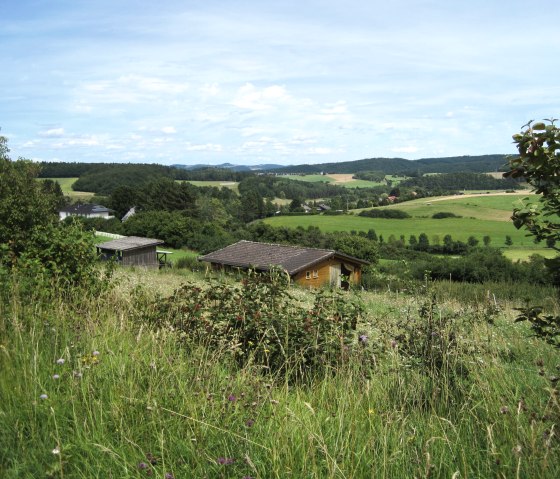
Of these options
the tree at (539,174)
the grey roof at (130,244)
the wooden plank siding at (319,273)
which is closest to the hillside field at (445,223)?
the grey roof at (130,244)

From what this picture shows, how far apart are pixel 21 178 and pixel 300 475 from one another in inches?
1728

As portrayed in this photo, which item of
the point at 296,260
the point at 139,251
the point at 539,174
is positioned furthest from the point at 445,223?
the point at 539,174

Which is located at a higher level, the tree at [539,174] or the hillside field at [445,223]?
the tree at [539,174]

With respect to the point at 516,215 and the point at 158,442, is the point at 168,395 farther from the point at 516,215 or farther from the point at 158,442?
the point at 516,215

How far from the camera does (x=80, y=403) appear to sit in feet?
10.2

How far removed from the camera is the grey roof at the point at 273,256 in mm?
40750

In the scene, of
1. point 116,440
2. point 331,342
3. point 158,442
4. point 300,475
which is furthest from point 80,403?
point 331,342

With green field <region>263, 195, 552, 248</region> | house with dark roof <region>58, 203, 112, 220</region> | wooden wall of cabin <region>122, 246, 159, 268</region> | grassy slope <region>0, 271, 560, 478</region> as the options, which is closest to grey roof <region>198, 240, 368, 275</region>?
wooden wall of cabin <region>122, 246, 159, 268</region>

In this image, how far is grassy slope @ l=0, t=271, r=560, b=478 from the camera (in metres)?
2.51

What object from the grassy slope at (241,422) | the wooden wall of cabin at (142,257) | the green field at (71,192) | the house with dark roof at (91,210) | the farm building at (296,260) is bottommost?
the wooden wall of cabin at (142,257)

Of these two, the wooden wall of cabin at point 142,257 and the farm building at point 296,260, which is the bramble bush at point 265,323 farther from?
the wooden wall of cabin at point 142,257

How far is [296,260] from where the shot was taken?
41438mm

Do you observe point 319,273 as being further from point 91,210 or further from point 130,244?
point 91,210

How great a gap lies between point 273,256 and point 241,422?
136 ft
